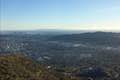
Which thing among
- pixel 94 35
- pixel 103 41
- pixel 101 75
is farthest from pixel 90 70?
pixel 94 35

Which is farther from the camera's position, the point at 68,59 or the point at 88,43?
the point at 88,43

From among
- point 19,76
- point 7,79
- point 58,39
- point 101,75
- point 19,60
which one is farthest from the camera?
point 58,39

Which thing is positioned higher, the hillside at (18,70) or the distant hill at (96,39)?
the hillside at (18,70)

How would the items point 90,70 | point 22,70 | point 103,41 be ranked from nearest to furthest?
point 22,70, point 90,70, point 103,41

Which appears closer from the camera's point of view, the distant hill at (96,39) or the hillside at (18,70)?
the hillside at (18,70)

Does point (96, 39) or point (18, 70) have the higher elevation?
point (18, 70)

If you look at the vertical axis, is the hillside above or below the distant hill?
above

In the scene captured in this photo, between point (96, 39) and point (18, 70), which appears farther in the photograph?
point (96, 39)

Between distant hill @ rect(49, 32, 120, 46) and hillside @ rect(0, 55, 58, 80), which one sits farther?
distant hill @ rect(49, 32, 120, 46)

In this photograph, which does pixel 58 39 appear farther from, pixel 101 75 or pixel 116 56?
pixel 101 75

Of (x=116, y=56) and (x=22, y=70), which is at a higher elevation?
(x=22, y=70)
